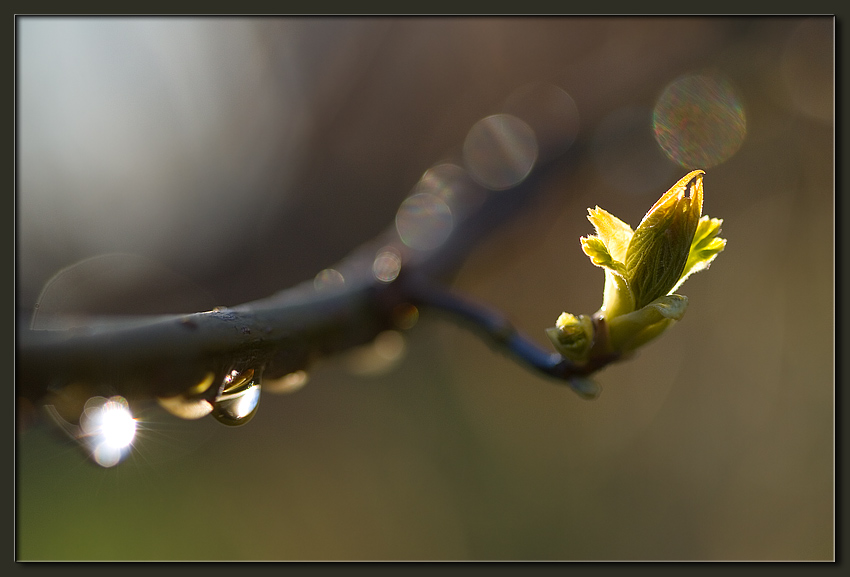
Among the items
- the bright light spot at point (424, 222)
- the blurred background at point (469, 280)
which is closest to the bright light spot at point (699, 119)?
the blurred background at point (469, 280)

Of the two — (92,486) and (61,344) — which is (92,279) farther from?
A: (61,344)

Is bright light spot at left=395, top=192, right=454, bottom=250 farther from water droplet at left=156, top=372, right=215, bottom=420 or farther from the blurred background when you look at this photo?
water droplet at left=156, top=372, right=215, bottom=420

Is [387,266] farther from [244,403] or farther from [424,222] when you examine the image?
[424,222]

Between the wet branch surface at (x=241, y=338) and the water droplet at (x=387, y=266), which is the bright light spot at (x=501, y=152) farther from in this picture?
the wet branch surface at (x=241, y=338)

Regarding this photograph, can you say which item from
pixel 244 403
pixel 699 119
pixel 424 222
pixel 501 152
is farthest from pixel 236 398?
pixel 699 119

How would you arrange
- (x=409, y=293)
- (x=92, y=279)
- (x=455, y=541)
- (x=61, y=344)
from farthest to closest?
(x=455, y=541)
(x=92, y=279)
(x=409, y=293)
(x=61, y=344)

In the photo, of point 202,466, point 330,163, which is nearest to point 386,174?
point 330,163
